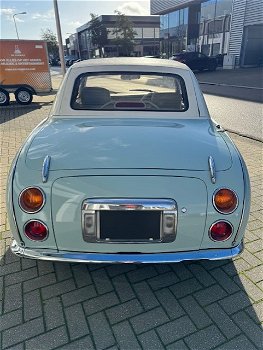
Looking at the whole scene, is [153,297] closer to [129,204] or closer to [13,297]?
[129,204]

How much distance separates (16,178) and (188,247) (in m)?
1.28

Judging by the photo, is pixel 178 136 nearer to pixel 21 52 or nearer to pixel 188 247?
pixel 188 247

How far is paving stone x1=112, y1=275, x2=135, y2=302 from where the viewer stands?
2242 millimetres

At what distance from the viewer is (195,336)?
1.92 metres

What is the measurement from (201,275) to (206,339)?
2.01 feet

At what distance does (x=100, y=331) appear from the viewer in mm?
1963

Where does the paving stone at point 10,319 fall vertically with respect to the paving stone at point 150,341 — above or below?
above

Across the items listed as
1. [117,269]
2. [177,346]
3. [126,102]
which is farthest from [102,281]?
[126,102]

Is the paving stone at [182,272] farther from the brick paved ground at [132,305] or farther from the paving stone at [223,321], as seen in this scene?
the paving stone at [223,321]

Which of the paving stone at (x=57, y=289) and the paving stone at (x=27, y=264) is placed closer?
the paving stone at (x=57, y=289)

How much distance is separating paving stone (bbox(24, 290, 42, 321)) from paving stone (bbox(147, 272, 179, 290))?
0.89 m

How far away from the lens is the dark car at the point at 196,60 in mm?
22500

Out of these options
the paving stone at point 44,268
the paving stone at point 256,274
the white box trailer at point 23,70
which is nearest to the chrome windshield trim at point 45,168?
the paving stone at point 44,268

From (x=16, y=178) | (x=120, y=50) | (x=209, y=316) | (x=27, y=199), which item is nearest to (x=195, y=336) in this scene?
(x=209, y=316)
